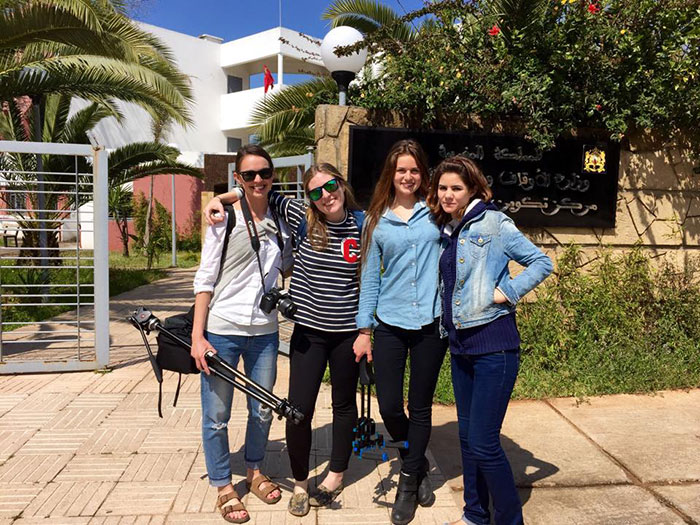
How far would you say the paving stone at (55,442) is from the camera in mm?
4008

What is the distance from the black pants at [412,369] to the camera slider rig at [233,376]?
47 centimetres

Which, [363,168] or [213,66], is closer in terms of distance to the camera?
[363,168]

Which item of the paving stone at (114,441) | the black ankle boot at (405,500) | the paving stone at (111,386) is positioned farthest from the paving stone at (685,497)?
the paving stone at (111,386)

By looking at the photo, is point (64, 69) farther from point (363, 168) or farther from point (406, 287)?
point (406, 287)

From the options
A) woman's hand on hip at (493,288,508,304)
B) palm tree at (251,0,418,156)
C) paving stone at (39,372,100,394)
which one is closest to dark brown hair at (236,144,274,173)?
woman's hand on hip at (493,288,508,304)

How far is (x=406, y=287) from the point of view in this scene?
9.71 feet

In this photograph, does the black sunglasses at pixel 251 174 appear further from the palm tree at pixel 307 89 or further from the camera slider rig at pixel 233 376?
the palm tree at pixel 307 89

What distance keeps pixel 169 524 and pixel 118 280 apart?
11556 millimetres

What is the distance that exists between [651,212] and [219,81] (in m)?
26.9

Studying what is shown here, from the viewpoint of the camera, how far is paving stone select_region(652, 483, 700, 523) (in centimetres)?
324

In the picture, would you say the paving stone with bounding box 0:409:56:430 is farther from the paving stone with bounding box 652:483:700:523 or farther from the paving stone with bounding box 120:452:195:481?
the paving stone with bounding box 652:483:700:523

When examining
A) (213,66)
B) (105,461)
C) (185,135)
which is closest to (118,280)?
(105,461)

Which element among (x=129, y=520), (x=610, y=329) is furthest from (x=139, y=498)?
(x=610, y=329)

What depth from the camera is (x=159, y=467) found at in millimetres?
3764
